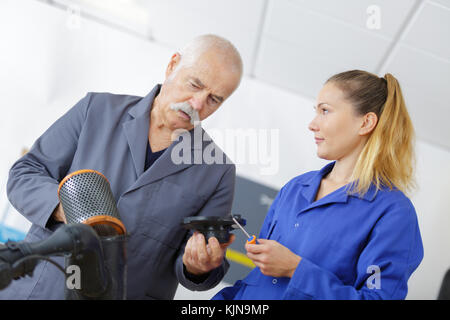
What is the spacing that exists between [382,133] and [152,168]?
502 mm

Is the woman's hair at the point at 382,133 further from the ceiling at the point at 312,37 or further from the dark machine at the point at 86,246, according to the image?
the ceiling at the point at 312,37

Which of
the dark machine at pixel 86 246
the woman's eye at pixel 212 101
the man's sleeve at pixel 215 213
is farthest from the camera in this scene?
the woman's eye at pixel 212 101

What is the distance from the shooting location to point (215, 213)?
1.05 meters

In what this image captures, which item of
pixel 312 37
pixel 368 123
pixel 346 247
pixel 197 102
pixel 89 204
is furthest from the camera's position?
pixel 312 37

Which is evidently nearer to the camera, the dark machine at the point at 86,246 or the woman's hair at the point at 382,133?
the dark machine at the point at 86,246

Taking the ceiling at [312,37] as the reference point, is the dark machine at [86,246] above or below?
below

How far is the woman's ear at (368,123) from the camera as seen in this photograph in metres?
0.89

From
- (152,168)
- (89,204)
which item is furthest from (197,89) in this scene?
(89,204)

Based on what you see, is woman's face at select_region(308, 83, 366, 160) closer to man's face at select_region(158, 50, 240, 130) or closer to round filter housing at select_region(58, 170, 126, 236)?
man's face at select_region(158, 50, 240, 130)

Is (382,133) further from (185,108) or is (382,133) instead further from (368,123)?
(185,108)

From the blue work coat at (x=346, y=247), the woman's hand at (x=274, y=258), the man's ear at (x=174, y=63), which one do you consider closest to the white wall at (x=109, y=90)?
the man's ear at (x=174, y=63)

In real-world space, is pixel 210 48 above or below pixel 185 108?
above

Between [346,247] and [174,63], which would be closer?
[346,247]

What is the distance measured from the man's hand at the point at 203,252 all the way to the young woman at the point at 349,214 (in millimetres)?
74
